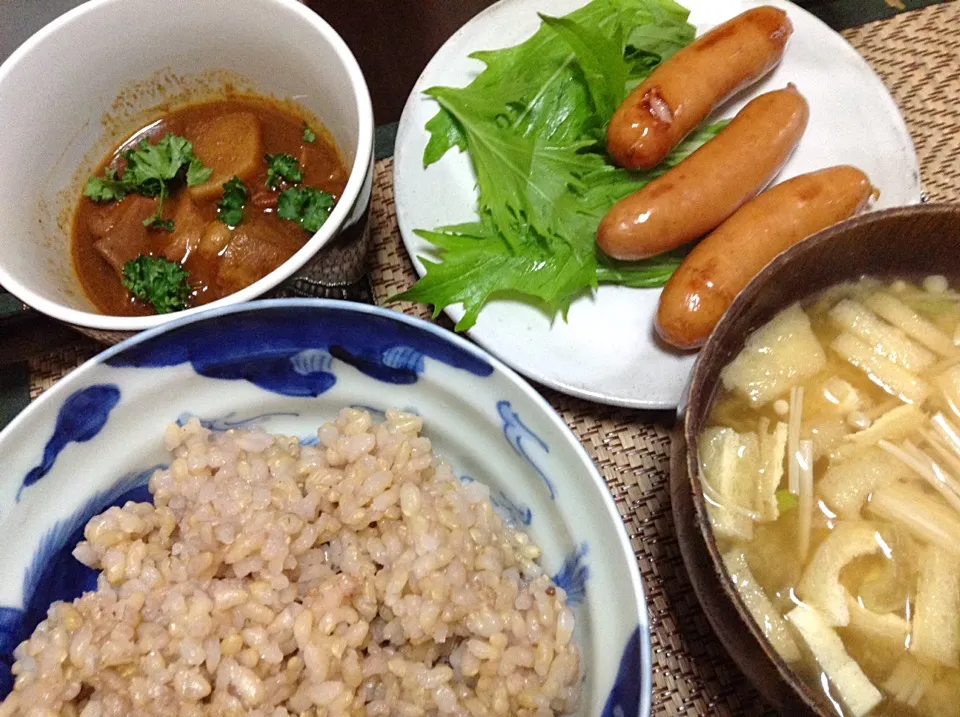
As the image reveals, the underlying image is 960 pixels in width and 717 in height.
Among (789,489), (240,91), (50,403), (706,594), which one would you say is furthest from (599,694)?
(240,91)

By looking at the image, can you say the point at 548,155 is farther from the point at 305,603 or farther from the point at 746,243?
the point at 305,603

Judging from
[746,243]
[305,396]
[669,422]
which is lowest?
[669,422]

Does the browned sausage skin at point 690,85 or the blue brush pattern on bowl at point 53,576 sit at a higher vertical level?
the browned sausage skin at point 690,85

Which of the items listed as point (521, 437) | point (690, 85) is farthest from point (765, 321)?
point (690, 85)

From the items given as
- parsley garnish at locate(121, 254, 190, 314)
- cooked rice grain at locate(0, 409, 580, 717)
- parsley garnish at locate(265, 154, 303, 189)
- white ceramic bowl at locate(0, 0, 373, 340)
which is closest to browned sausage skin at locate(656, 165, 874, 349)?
cooked rice grain at locate(0, 409, 580, 717)

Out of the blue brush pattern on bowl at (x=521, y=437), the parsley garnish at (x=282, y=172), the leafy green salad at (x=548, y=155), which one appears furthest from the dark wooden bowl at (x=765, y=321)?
the parsley garnish at (x=282, y=172)

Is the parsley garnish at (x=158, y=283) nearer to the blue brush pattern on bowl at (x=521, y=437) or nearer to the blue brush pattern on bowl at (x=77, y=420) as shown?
the blue brush pattern on bowl at (x=77, y=420)

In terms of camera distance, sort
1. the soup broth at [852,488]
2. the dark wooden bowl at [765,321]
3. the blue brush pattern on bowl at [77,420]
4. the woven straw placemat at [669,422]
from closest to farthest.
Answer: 1. the dark wooden bowl at [765,321]
2. the soup broth at [852,488]
3. the blue brush pattern on bowl at [77,420]
4. the woven straw placemat at [669,422]

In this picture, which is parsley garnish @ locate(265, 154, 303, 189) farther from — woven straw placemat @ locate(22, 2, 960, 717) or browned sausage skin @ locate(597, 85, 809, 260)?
browned sausage skin @ locate(597, 85, 809, 260)
